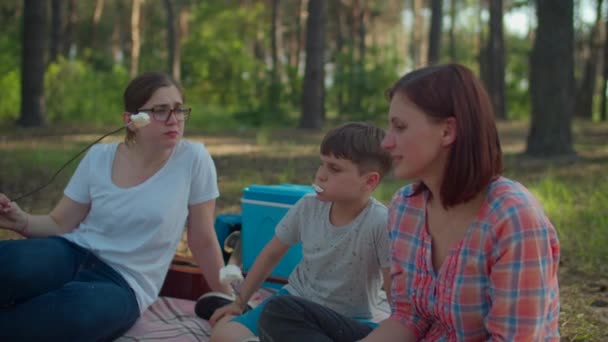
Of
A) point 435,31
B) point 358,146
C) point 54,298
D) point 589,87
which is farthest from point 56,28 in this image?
point 358,146

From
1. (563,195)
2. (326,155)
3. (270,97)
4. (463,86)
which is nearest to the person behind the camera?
(463,86)

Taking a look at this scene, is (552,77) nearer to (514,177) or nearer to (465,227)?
(514,177)

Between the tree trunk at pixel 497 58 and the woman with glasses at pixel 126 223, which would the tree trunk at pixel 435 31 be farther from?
the woman with glasses at pixel 126 223

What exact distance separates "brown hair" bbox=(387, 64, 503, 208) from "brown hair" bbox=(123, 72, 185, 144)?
1.56 meters

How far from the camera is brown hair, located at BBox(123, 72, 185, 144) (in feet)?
10.6

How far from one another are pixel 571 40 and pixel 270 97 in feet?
29.5

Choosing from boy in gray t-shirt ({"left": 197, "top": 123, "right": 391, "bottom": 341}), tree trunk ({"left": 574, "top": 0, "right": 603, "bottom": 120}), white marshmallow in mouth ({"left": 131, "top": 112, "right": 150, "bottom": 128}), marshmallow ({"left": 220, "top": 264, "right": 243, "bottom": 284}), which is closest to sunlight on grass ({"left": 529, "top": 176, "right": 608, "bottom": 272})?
boy in gray t-shirt ({"left": 197, "top": 123, "right": 391, "bottom": 341})

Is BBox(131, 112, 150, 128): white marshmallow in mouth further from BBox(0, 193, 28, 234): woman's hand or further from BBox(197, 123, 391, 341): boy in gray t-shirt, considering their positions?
BBox(197, 123, 391, 341): boy in gray t-shirt

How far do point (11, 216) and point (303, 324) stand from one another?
144 cm

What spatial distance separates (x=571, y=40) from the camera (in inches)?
393

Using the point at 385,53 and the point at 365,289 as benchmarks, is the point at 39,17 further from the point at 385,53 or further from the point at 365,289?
the point at 365,289

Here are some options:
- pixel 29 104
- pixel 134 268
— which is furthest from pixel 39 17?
pixel 134 268

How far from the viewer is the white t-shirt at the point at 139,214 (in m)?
3.22

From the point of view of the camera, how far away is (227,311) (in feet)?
9.98
